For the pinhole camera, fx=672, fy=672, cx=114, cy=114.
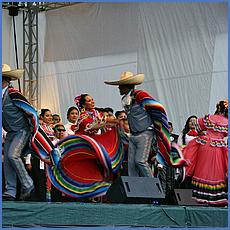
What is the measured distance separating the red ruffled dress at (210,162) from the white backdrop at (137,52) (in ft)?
16.7

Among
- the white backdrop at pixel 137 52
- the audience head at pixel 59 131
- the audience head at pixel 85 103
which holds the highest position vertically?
the white backdrop at pixel 137 52

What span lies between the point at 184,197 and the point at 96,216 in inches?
63.9

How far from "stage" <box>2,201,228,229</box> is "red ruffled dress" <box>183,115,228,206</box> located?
0.94m

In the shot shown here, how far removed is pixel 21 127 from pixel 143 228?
5.61 feet

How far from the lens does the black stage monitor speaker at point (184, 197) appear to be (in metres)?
7.09

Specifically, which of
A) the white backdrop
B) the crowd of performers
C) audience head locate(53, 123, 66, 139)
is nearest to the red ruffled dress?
the crowd of performers

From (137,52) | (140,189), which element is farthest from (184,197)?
(137,52)

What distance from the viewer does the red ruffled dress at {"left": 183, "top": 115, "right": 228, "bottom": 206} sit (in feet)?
23.2

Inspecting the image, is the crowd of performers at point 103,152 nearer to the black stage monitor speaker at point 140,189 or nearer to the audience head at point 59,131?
the black stage monitor speaker at point 140,189

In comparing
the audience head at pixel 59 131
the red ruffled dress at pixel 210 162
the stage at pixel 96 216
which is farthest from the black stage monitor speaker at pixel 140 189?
the audience head at pixel 59 131

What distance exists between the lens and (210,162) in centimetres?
713

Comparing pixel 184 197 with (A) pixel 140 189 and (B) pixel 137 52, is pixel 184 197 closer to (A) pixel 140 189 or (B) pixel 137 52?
(A) pixel 140 189

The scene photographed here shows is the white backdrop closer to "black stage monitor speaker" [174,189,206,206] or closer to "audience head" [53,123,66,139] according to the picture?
"audience head" [53,123,66,139]

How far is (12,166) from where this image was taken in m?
6.68
